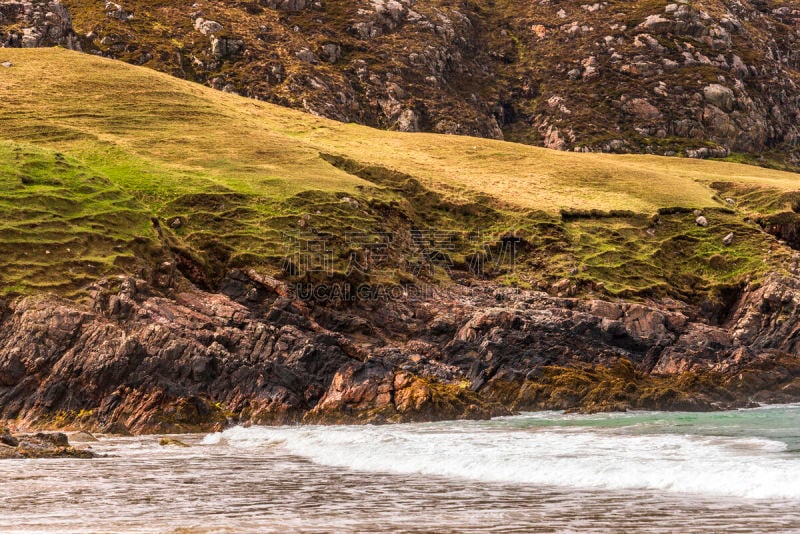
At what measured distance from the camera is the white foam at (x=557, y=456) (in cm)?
1825

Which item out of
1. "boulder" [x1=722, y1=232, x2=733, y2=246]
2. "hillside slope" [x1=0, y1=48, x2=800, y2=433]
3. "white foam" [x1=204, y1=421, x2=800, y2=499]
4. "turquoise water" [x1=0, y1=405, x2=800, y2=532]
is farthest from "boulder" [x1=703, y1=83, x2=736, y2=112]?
"white foam" [x1=204, y1=421, x2=800, y2=499]

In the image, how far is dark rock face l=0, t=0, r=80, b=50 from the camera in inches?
4013

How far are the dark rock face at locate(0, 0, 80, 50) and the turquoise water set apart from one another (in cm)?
8711

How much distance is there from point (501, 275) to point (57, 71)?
5435 centimetres

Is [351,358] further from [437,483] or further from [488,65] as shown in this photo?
[488,65]

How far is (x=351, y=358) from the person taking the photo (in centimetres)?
4191

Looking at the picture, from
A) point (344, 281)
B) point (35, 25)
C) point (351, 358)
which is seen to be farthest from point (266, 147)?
point (35, 25)

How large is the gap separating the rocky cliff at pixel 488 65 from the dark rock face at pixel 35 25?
0.22m

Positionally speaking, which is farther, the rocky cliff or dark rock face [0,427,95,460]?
the rocky cliff

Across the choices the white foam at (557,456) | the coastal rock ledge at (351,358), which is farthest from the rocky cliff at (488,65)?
the white foam at (557,456)

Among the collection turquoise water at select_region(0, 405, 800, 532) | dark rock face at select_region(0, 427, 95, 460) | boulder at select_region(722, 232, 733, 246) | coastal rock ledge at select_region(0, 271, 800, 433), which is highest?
turquoise water at select_region(0, 405, 800, 532)

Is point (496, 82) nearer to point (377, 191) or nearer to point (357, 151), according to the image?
point (357, 151)

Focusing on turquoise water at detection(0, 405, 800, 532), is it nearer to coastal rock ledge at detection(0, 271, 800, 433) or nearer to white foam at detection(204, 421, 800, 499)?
white foam at detection(204, 421, 800, 499)

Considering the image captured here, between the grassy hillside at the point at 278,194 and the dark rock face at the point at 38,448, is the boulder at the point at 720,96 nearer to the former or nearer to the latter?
the grassy hillside at the point at 278,194
